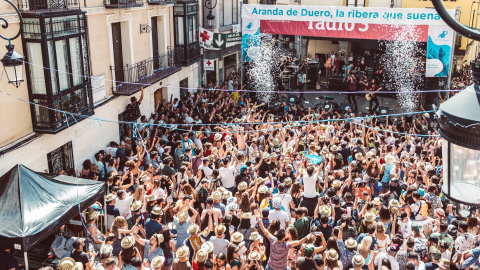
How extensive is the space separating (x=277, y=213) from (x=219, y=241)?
47.7 inches

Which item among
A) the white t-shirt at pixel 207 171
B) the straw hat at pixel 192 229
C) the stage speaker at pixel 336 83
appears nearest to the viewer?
the straw hat at pixel 192 229

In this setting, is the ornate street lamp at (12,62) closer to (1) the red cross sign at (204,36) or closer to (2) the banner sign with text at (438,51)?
(1) the red cross sign at (204,36)

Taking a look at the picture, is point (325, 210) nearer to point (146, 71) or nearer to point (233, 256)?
point (233, 256)

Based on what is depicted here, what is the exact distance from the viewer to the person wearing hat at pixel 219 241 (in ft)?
22.0

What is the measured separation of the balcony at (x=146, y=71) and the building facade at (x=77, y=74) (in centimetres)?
3

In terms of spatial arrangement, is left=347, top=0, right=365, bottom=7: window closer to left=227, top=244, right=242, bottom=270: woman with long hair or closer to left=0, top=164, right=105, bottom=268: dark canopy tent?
left=0, top=164, right=105, bottom=268: dark canopy tent

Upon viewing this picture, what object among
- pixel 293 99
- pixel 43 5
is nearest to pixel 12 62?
pixel 43 5

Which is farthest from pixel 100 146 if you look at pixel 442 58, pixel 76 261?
pixel 442 58

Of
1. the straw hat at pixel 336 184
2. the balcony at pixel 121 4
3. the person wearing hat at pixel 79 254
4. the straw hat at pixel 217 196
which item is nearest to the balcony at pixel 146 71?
the balcony at pixel 121 4

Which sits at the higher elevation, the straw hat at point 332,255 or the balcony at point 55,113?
the balcony at point 55,113

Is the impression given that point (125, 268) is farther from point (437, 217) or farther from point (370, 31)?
point (370, 31)

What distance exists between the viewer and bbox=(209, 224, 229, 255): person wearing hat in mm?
6719

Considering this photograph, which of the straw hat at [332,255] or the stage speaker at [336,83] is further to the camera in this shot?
the stage speaker at [336,83]

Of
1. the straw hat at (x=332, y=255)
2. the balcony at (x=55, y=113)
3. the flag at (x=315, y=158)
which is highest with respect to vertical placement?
the balcony at (x=55, y=113)
